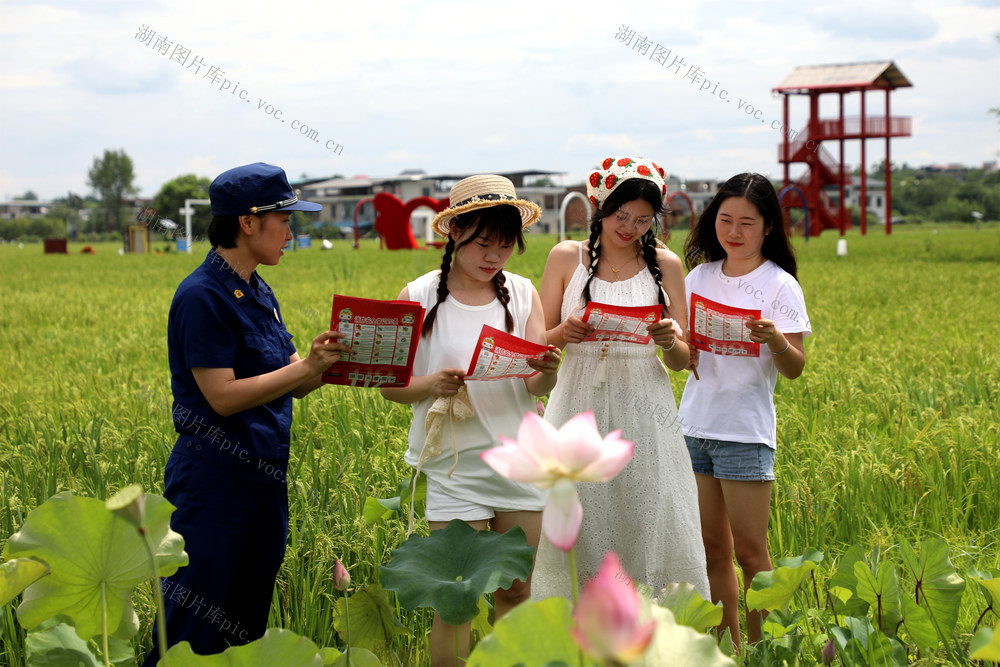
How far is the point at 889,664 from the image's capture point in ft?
5.82

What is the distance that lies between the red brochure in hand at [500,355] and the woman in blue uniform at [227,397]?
13.3 inches

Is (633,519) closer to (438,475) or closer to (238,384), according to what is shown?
(438,475)

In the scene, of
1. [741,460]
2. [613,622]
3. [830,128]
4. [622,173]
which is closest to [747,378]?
[741,460]

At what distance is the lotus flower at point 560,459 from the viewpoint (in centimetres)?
86

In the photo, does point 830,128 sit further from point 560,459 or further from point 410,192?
point 410,192

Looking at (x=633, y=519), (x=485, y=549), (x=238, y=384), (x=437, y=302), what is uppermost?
(x=437, y=302)

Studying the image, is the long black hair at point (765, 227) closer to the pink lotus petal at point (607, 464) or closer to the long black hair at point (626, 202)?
the long black hair at point (626, 202)

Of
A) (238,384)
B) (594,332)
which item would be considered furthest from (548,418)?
(238,384)

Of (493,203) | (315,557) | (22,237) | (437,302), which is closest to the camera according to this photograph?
(493,203)

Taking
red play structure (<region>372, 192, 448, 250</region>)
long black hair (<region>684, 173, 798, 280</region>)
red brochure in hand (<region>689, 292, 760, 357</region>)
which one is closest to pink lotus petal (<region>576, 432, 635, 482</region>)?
red brochure in hand (<region>689, 292, 760, 357</region>)

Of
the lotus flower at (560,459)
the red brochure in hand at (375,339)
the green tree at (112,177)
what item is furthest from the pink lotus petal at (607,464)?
the green tree at (112,177)

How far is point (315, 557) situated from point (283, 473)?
32.8 inches

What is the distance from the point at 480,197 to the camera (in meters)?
2.29

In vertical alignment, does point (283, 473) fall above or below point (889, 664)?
above
